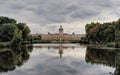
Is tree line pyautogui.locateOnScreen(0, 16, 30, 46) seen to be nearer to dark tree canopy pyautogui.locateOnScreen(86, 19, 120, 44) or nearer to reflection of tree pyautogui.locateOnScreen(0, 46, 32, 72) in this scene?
dark tree canopy pyautogui.locateOnScreen(86, 19, 120, 44)

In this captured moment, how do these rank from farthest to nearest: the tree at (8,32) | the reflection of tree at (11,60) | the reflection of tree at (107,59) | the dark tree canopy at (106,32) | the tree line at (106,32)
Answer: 1. the dark tree canopy at (106,32)
2. the tree line at (106,32)
3. the tree at (8,32)
4. the reflection of tree at (107,59)
5. the reflection of tree at (11,60)

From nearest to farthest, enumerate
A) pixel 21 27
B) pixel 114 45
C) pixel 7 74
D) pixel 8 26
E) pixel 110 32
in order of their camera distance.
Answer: pixel 7 74
pixel 114 45
pixel 8 26
pixel 110 32
pixel 21 27

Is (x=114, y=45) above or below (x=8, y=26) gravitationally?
below

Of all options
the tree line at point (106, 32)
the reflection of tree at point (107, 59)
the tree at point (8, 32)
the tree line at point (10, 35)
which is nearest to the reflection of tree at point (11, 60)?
the reflection of tree at point (107, 59)

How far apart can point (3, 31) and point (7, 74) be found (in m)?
58.9

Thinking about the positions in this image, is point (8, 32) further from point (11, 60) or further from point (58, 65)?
point (58, 65)

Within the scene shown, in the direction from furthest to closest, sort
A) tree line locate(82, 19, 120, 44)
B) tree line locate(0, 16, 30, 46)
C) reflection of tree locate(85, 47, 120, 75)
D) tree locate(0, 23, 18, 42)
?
tree line locate(82, 19, 120, 44) < tree locate(0, 23, 18, 42) < tree line locate(0, 16, 30, 46) < reflection of tree locate(85, 47, 120, 75)

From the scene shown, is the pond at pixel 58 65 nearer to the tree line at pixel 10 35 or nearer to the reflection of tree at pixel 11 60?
the reflection of tree at pixel 11 60

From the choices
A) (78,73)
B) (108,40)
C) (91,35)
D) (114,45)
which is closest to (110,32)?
(108,40)

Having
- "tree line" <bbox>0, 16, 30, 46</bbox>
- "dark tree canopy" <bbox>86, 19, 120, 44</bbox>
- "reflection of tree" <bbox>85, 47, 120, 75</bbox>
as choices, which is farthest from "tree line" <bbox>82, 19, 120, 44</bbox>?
"reflection of tree" <bbox>85, 47, 120, 75</bbox>

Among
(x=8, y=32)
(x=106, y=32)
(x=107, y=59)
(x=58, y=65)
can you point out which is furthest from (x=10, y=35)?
(x=58, y=65)

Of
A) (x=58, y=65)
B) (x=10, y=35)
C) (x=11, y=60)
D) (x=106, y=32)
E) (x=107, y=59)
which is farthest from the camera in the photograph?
(x=106, y=32)

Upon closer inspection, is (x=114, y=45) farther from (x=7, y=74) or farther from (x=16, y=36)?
(x=7, y=74)

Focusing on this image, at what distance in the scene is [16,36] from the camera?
2894 inches
